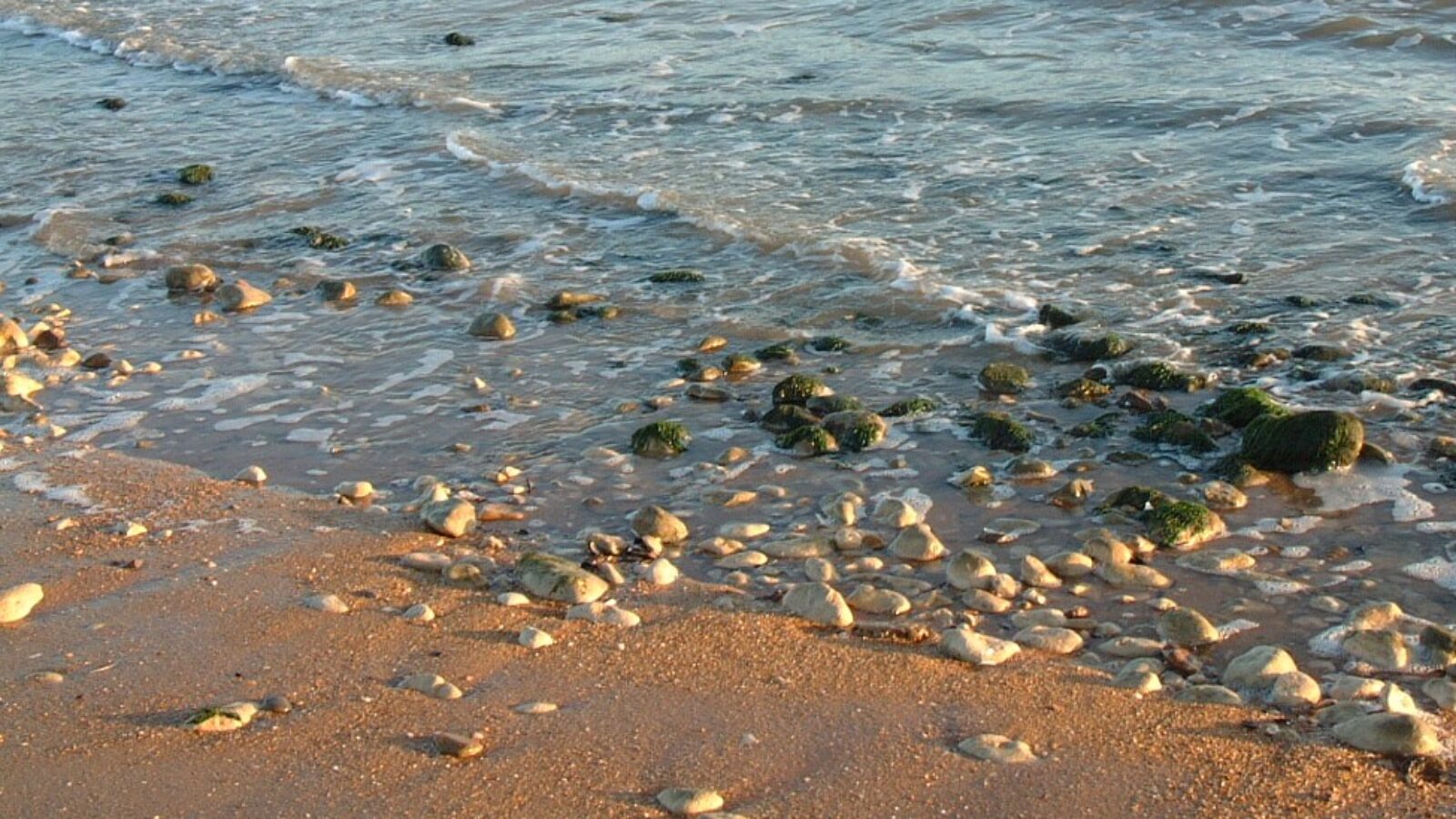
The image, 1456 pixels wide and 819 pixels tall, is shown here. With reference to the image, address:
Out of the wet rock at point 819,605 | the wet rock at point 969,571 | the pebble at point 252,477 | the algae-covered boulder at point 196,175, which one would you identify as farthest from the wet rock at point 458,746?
the algae-covered boulder at point 196,175

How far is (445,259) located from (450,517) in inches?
170

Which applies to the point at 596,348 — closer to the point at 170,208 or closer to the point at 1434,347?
the point at 1434,347

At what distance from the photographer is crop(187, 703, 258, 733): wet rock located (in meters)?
4.56

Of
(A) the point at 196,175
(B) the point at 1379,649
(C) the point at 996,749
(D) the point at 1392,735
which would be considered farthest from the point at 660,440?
(A) the point at 196,175

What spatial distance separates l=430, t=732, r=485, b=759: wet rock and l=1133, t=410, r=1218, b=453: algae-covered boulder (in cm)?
369

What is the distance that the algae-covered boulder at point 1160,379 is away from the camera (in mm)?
7605

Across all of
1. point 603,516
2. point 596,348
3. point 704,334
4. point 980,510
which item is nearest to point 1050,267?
point 704,334

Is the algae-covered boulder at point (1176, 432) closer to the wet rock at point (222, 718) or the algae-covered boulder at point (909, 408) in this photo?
the algae-covered boulder at point (909, 408)

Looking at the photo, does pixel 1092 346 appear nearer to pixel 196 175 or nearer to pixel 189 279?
pixel 189 279

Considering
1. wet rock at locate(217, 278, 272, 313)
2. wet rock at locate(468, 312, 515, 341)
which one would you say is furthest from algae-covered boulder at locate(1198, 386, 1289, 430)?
wet rock at locate(217, 278, 272, 313)

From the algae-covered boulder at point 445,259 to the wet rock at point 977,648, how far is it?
585cm

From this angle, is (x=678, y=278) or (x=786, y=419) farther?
(x=678, y=278)

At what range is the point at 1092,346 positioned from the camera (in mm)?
8055

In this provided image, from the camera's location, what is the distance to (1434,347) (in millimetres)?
7934
